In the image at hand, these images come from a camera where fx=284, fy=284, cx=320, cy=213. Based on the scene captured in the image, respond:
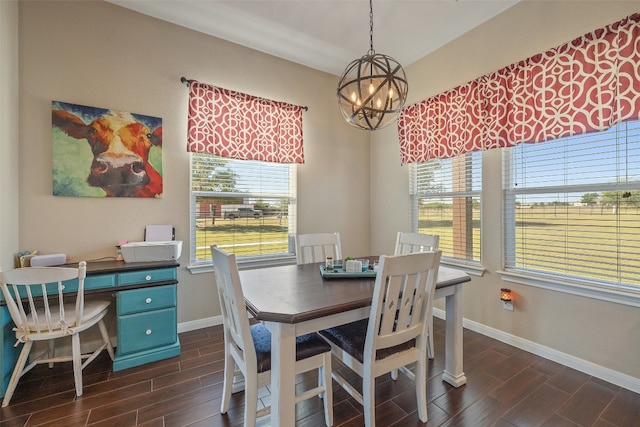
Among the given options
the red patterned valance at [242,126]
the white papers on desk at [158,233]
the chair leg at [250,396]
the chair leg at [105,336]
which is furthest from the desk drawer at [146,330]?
the red patterned valance at [242,126]

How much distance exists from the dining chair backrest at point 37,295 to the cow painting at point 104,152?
2.80ft

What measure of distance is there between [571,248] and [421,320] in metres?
1.62

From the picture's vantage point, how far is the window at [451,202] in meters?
2.99

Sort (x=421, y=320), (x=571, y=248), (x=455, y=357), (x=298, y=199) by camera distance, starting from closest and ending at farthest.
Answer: (x=421, y=320), (x=455, y=357), (x=571, y=248), (x=298, y=199)

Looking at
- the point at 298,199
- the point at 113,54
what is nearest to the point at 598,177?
the point at 298,199

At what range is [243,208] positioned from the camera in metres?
3.28

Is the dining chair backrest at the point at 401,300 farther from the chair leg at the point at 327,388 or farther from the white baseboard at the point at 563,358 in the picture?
the white baseboard at the point at 563,358

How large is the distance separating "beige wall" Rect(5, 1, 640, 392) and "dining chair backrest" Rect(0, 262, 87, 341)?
311 mm

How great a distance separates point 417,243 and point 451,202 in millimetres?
1014

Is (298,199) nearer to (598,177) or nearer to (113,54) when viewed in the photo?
(113,54)

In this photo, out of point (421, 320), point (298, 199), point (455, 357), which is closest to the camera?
point (421, 320)

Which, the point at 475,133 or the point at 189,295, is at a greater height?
the point at 475,133

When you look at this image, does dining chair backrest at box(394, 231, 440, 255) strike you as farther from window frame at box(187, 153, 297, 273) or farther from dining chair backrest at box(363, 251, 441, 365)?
window frame at box(187, 153, 297, 273)

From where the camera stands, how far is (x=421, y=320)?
1.73 m
